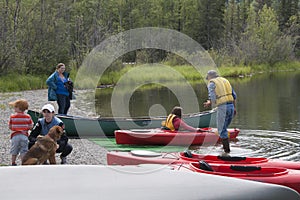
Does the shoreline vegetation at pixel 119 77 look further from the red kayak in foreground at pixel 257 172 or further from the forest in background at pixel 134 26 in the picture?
the red kayak in foreground at pixel 257 172

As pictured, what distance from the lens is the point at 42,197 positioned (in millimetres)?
4246

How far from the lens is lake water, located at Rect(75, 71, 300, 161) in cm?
1187

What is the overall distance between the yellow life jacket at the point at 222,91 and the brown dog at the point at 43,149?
400cm

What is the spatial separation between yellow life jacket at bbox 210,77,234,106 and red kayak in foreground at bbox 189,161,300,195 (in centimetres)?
357

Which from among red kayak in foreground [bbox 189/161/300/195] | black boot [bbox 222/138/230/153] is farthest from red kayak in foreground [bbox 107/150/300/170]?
black boot [bbox 222/138/230/153]

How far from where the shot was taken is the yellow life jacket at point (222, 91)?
10.4 metres

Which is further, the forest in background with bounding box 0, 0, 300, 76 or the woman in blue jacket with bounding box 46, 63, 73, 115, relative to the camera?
the forest in background with bounding box 0, 0, 300, 76

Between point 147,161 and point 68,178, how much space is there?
9.59ft

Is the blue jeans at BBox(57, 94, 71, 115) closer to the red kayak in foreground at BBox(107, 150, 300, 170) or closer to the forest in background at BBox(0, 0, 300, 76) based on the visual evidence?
the red kayak in foreground at BBox(107, 150, 300, 170)

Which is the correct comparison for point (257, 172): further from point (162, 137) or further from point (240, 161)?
point (162, 137)

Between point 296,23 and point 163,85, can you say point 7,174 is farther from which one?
point 296,23

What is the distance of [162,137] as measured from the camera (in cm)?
1165

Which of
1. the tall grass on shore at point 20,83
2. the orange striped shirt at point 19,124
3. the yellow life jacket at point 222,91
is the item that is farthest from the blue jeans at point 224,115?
the tall grass on shore at point 20,83

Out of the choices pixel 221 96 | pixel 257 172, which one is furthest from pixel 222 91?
pixel 257 172
